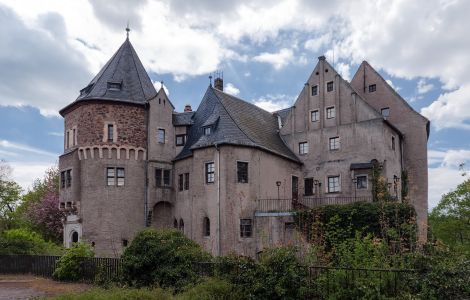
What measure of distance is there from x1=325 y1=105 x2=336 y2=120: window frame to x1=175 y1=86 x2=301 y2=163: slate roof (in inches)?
157

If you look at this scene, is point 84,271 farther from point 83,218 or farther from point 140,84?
point 140,84

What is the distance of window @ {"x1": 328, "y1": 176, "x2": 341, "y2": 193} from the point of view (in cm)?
3177

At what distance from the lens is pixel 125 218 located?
30.4 meters

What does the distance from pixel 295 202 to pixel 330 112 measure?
741cm

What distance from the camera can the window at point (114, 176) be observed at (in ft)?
100

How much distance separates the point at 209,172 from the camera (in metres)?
29.0

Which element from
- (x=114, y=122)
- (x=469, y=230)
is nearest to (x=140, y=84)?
(x=114, y=122)

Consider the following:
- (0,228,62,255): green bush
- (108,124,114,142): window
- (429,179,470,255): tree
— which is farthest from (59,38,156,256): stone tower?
(429,179,470,255): tree

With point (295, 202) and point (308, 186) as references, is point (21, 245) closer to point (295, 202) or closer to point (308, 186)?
point (295, 202)

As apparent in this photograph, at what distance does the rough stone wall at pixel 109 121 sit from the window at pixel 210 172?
229 inches

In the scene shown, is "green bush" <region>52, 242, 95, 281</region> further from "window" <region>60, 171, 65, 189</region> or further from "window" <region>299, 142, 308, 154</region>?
"window" <region>299, 142, 308, 154</region>

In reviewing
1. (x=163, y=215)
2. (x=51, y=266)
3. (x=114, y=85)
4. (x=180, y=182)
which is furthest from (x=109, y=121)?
(x=51, y=266)

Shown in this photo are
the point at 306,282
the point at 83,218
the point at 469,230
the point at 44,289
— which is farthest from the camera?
the point at 469,230

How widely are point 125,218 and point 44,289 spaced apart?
37.4 feet
